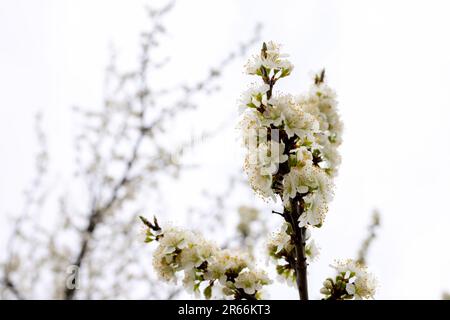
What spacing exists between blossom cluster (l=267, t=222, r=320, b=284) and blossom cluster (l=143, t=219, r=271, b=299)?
0.43 feet

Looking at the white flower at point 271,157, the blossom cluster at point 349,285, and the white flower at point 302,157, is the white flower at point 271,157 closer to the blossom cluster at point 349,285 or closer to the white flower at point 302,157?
the white flower at point 302,157

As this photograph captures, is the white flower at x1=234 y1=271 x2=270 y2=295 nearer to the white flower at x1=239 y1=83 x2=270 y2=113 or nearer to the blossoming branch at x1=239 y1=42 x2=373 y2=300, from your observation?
the blossoming branch at x1=239 y1=42 x2=373 y2=300

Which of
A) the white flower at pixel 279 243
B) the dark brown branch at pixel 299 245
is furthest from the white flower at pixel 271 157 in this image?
the white flower at pixel 279 243

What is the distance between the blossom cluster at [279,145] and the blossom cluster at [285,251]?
287 mm

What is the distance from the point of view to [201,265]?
2543 mm

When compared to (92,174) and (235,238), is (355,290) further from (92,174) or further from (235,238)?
(92,174)

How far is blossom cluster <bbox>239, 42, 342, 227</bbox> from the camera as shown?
2070 mm

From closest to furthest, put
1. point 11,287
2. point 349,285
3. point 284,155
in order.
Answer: point 284,155 → point 349,285 → point 11,287

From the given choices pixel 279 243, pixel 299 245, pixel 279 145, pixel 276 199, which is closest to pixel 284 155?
pixel 279 145

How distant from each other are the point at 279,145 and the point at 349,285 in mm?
890

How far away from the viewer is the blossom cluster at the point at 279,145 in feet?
6.79

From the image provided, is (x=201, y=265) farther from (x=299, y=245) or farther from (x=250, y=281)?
(x=299, y=245)
